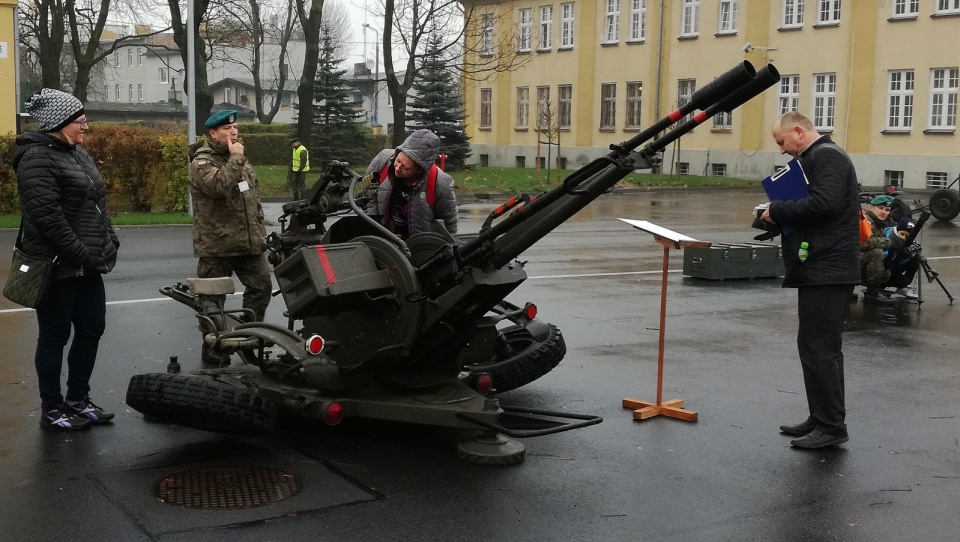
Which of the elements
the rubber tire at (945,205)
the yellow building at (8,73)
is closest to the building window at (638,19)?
the rubber tire at (945,205)

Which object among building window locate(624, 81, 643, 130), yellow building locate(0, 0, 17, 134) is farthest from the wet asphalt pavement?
building window locate(624, 81, 643, 130)

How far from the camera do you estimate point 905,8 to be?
37.4 metres

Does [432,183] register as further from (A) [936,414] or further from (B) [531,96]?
(B) [531,96]

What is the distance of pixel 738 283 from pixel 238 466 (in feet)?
29.5

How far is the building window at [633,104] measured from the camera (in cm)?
4666

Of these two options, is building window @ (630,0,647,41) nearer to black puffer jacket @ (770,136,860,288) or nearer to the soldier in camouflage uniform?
the soldier in camouflage uniform

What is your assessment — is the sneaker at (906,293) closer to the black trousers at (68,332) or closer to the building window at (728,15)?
the black trousers at (68,332)

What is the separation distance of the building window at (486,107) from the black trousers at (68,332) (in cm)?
4854

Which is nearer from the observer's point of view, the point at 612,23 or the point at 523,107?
the point at 612,23

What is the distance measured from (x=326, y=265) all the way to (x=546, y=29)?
46981 mm

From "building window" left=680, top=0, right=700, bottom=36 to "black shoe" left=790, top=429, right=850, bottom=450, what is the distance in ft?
128

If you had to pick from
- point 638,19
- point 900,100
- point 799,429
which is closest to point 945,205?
point 900,100

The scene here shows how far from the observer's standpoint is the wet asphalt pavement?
5211 millimetres

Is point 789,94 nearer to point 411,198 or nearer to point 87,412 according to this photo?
point 411,198
